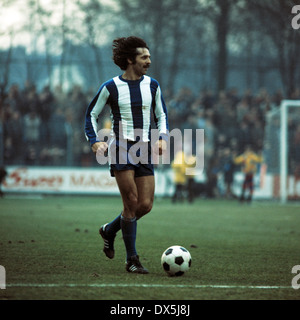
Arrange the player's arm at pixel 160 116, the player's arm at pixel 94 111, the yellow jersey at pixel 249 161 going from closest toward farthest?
the player's arm at pixel 94 111 → the player's arm at pixel 160 116 → the yellow jersey at pixel 249 161

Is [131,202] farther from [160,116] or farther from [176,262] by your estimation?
[160,116]

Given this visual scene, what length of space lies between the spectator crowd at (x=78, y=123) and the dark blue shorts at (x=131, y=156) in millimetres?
16691

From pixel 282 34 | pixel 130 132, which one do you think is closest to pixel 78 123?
pixel 282 34

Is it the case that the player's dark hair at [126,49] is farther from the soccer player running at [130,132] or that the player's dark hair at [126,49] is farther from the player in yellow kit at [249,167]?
the player in yellow kit at [249,167]

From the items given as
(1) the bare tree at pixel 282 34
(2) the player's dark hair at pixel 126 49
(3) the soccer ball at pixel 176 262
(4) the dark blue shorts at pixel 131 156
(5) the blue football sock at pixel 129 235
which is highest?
(1) the bare tree at pixel 282 34

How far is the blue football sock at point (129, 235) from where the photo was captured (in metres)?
6.45

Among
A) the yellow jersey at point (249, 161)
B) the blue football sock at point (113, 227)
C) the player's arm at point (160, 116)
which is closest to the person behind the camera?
the player's arm at point (160, 116)

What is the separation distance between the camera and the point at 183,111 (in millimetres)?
24516

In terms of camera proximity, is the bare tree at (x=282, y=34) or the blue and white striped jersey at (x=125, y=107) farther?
the bare tree at (x=282, y=34)

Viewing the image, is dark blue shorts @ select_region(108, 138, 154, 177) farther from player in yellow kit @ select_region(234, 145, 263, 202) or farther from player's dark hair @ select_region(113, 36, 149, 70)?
player in yellow kit @ select_region(234, 145, 263, 202)

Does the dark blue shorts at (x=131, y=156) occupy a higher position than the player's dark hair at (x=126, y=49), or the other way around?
the player's dark hair at (x=126, y=49)

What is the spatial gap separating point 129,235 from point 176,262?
0.59m

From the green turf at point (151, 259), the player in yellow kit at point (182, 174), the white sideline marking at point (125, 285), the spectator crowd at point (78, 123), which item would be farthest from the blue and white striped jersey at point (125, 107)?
the spectator crowd at point (78, 123)
